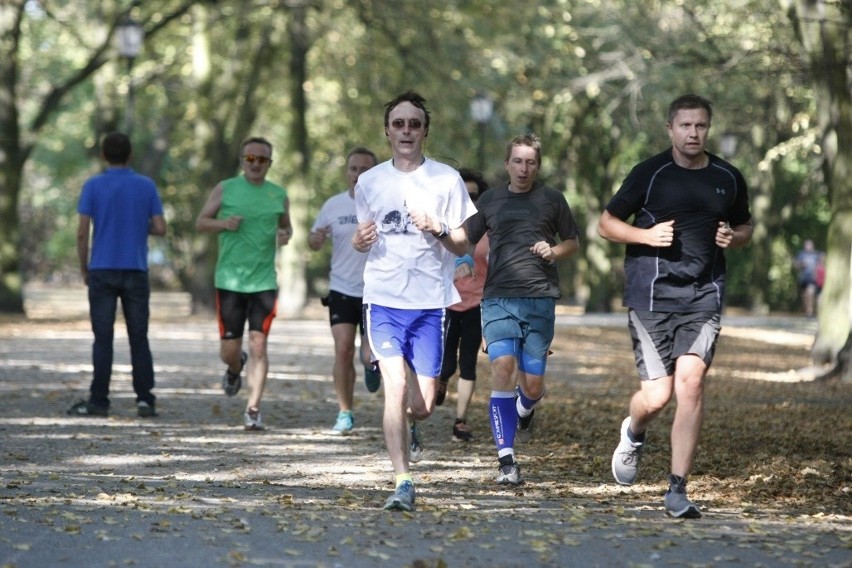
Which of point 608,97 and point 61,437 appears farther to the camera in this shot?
point 608,97

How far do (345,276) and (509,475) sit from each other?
297cm

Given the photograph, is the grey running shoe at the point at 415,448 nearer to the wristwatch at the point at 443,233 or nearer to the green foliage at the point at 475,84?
the wristwatch at the point at 443,233

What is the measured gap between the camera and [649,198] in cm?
802

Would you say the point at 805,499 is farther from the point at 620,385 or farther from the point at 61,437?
the point at 620,385

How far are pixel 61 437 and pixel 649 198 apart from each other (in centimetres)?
497

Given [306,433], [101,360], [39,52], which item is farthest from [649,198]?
[39,52]

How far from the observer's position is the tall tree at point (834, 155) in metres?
18.2

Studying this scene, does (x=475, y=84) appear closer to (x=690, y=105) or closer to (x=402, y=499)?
(x=690, y=105)

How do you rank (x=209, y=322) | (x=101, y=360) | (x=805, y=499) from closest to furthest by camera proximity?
(x=805, y=499) → (x=101, y=360) → (x=209, y=322)

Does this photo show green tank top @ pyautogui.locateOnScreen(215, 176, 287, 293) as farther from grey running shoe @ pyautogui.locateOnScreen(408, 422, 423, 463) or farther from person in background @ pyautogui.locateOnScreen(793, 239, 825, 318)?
person in background @ pyautogui.locateOnScreen(793, 239, 825, 318)

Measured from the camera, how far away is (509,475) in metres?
9.05

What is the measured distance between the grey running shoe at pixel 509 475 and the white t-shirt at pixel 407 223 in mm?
1319

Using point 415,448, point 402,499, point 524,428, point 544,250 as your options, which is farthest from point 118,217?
point 402,499

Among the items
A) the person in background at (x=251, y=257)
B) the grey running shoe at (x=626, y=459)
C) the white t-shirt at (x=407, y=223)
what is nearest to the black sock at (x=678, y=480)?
the grey running shoe at (x=626, y=459)
